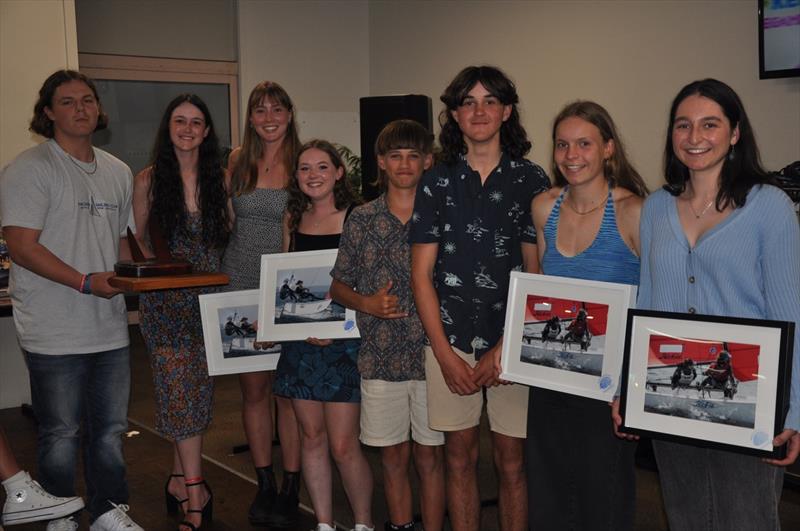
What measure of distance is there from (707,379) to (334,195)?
5.26ft

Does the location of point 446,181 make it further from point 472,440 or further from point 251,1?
point 251,1

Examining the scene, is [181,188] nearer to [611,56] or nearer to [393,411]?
[393,411]

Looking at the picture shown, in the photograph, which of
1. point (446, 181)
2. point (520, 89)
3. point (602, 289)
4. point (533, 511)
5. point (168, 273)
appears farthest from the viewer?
point (520, 89)

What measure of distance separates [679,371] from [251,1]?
7.34 meters

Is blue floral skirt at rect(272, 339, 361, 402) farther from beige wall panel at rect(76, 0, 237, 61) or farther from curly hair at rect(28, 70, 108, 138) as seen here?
beige wall panel at rect(76, 0, 237, 61)

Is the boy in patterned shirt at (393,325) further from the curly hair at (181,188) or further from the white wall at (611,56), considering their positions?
the white wall at (611,56)

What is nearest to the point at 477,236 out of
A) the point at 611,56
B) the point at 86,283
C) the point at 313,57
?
the point at 86,283

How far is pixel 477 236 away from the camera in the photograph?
8.29ft

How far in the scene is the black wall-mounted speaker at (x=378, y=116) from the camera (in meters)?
5.15

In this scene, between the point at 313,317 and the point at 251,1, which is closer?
the point at 313,317

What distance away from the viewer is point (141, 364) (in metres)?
6.69

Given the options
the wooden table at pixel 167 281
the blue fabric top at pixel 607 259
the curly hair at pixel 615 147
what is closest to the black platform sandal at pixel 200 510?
the wooden table at pixel 167 281

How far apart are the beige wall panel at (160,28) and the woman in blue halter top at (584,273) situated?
6.34 metres

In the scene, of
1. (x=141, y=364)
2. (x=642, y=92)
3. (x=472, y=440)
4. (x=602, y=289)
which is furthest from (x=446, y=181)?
(x=141, y=364)
